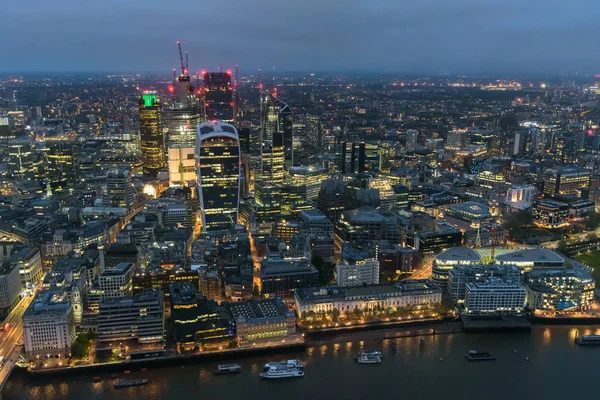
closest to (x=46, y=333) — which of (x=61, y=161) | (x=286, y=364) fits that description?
(x=286, y=364)

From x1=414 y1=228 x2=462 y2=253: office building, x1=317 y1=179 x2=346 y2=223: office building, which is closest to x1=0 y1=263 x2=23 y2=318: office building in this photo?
x1=317 y1=179 x2=346 y2=223: office building

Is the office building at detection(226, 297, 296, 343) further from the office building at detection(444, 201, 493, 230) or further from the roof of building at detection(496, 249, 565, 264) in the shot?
the office building at detection(444, 201, 493, 230)

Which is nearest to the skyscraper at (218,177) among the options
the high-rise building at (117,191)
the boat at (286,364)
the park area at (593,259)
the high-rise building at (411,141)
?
the high-rise building at (117,191)

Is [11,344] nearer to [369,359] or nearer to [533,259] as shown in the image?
[369,359]

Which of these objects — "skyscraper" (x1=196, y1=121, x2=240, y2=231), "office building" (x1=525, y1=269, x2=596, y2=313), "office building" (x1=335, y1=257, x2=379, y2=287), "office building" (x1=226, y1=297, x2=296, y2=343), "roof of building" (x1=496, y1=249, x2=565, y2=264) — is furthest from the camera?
"skyscraper" (x1=196, y1=121, x2=240, y2=231)

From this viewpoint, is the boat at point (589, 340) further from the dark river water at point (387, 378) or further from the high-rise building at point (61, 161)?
the high-rise building at point (61, 161)

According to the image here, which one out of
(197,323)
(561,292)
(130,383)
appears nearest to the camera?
(130,383)
